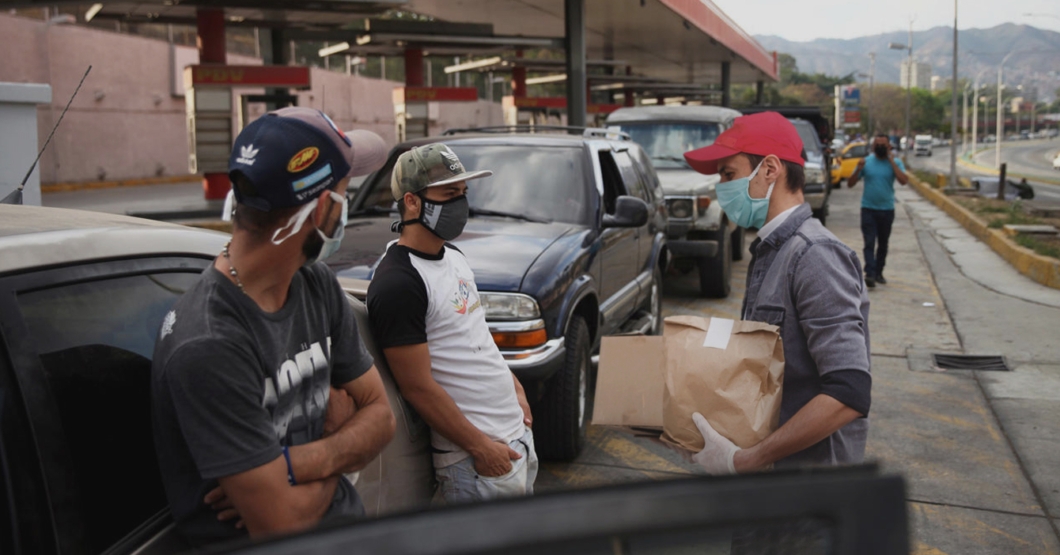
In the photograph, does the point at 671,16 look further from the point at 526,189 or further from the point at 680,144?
the point at 526,189

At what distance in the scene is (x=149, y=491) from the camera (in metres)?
1.95

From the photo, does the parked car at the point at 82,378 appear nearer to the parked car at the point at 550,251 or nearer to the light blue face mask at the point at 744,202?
the light blue face mask at the point at 744,202

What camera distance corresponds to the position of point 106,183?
96.4 feet

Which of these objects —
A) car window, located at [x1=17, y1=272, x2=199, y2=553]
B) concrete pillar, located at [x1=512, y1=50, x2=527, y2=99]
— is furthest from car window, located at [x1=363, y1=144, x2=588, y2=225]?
concrete pillar, located at [x1=512, y1=50, x2=527, y2=99]

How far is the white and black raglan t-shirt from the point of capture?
9.53 ft

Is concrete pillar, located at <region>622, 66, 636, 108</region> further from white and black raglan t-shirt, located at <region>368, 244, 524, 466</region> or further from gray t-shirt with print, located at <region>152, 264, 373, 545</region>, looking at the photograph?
gray t-shirt with print, located at <region>152, 264, 373, 545</region>

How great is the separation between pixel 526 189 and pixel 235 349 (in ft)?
16.1

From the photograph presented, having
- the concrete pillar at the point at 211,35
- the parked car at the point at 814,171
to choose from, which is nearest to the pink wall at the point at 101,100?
the concrete pillar at the point at 211,35

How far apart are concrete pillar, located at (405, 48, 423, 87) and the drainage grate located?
17302mm

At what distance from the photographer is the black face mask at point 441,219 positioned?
10.3ft

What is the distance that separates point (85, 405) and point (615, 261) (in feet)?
17.2

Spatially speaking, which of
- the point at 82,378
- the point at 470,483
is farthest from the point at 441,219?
the point at 82,378

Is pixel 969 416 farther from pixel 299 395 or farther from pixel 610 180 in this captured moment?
pixel 299 395

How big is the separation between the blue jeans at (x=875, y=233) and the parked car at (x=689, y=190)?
1.69 m
